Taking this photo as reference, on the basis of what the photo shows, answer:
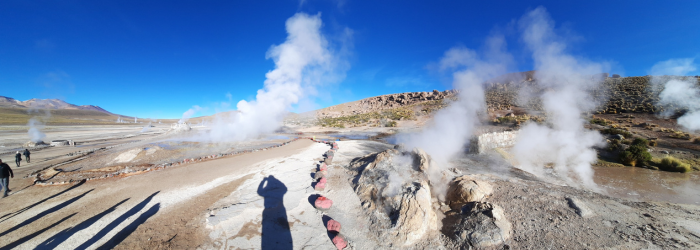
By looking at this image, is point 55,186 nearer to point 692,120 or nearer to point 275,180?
point 275,180

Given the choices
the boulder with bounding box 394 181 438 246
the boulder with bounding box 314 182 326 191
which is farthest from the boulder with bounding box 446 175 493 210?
the boulder with bounding box 314 182 326 191

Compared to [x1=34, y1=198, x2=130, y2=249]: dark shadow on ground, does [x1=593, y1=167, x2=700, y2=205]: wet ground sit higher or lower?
higher

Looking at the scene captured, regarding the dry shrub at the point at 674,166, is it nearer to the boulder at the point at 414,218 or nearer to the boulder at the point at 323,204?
the boulder at the point at 414,218

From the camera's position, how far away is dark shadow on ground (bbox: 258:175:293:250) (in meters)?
4.10

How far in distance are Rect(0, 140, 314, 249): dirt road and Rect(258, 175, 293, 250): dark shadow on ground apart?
114 cm

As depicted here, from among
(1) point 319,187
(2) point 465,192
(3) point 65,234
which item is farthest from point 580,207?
(3) point 65,234

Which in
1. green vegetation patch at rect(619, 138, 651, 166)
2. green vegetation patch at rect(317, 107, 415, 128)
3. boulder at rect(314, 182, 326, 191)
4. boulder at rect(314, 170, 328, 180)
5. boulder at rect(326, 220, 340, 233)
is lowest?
boulder at rect(326, 220, 340, 233)

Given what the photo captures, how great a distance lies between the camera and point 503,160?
30.8 ft

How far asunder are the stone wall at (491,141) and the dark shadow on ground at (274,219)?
9.57 metres

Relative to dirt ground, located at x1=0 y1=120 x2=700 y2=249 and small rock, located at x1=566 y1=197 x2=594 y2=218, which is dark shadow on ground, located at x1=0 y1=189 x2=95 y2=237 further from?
small rock, located at x1=566 y1=197 x2=594 y2=218

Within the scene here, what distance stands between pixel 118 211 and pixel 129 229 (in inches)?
54.3

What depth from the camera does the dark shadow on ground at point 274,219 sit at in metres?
4.10

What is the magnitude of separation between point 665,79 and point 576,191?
132ft

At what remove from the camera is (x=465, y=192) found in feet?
16.4
